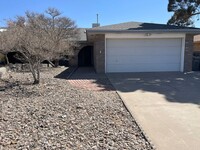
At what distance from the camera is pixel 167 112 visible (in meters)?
6.34

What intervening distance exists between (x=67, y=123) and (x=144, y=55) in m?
11.3

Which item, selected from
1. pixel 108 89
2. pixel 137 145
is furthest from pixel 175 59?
pixel 137 145

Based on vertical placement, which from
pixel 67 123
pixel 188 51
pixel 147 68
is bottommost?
pixel 147 68

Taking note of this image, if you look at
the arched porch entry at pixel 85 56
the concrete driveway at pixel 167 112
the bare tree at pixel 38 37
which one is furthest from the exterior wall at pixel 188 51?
the arched porch entry at pixel 85 56

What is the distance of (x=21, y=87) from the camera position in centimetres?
977

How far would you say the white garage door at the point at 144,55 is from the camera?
1544 cm

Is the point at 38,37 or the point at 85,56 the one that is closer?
the point at 38,37

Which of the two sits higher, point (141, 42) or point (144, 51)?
point (141, 42)

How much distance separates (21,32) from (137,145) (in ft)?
26.6

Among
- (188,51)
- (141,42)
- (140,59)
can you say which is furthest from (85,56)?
(188,51)

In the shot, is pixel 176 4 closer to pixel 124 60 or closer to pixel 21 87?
pixel 124 60

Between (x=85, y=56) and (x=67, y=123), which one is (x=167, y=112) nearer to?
(x=67, y=123)

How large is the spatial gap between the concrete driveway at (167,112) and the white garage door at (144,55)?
17.5 ft

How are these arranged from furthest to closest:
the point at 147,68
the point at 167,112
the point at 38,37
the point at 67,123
Answer: the point at 147,68, the point at 38,37, the point at 167,112, the point at 67,123
